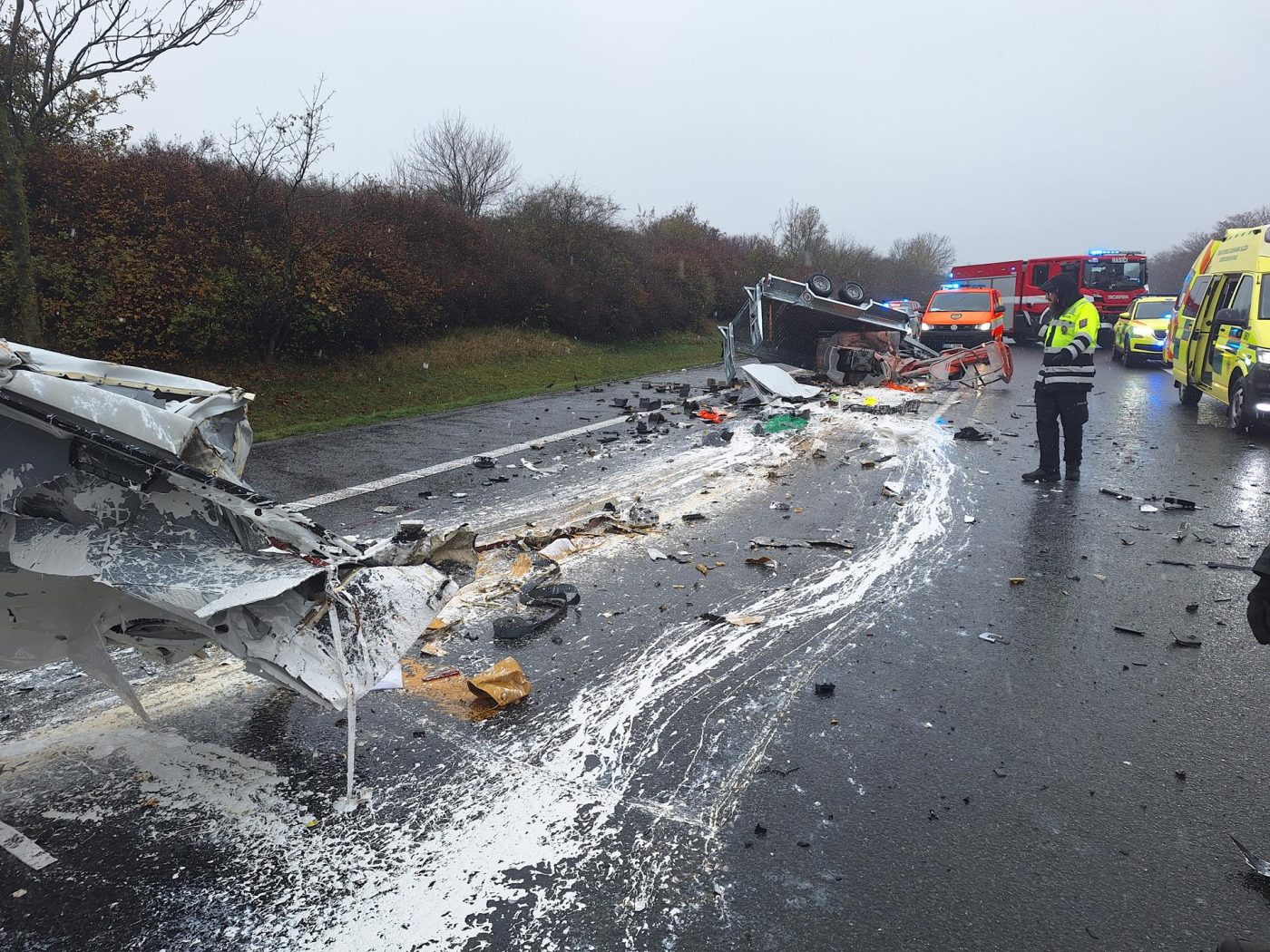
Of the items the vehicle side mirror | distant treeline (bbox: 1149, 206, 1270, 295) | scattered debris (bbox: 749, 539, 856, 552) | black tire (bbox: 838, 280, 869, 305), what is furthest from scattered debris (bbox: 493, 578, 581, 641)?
distant treeline (bbox: 1149, 206, 1270, 295)

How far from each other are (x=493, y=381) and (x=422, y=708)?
12593 mm

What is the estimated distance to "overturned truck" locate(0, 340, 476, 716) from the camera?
7.86ft

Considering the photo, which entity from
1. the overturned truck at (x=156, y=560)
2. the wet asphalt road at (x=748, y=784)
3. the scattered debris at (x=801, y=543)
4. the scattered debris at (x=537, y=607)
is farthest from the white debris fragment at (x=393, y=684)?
the scattered debris at (x=801, y=543)

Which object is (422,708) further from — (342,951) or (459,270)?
(459,270)

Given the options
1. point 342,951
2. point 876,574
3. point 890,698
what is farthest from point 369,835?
point 876,574

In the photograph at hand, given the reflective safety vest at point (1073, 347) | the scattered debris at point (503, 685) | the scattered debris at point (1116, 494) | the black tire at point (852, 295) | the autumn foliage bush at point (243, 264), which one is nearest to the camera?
the scattered debris at point (503, 685)

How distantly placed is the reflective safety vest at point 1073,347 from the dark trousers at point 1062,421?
0.09 metres

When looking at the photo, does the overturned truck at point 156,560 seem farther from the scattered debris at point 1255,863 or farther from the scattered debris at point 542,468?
the scattered debris at point 542,468

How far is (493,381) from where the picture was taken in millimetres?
15570

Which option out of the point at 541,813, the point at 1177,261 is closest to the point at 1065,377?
the point at 541,813

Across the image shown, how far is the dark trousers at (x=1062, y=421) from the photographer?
7.54 m

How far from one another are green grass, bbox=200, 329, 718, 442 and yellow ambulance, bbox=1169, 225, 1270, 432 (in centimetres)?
1020

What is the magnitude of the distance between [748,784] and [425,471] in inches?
229

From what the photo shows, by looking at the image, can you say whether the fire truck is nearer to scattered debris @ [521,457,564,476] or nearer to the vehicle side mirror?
the vehicle side mirror
